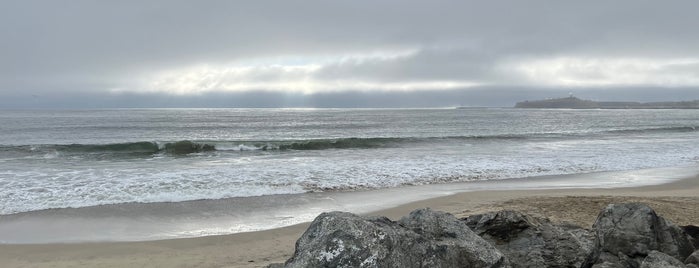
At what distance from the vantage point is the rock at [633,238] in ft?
13.6

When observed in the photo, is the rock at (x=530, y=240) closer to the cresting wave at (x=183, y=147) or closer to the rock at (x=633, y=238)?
the rock at (x=633, y=238)

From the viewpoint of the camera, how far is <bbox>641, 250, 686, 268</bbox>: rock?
142 inches

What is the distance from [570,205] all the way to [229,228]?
6.82 meters

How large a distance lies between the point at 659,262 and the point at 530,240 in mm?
1023

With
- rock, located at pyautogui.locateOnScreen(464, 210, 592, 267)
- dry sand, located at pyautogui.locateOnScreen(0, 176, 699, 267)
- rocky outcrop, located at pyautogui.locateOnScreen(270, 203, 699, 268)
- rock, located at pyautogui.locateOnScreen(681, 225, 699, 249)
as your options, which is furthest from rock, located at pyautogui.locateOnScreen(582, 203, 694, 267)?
dry sand, located at pyautogui.locateOnScreen(0, 176, 699, 267)

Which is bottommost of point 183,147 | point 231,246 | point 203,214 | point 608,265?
point 183,147

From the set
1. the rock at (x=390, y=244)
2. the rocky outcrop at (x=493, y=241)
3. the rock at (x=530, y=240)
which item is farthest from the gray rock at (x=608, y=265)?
the rock at (x=390, y=244)

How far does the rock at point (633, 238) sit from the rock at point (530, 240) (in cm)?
15

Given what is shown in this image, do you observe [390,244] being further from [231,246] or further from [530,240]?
[231,246]

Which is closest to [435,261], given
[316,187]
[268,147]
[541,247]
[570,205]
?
[541,247]

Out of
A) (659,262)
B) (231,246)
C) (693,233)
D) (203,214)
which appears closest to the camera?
(659,262)

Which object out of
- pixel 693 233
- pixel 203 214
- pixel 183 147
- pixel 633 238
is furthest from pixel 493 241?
pixel 183 147

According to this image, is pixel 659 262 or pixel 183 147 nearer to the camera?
pixel 659 262

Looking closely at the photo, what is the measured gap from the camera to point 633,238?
13.8 ft
